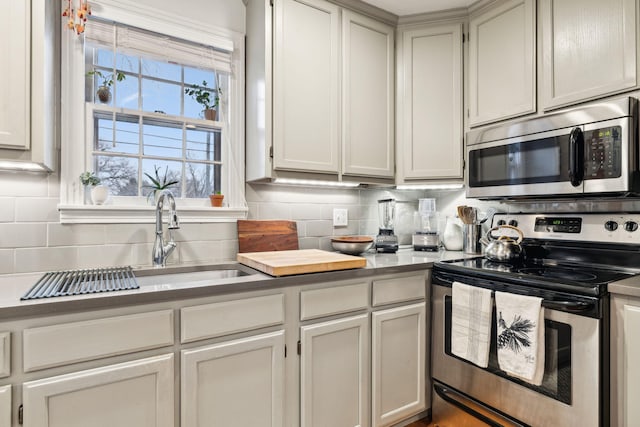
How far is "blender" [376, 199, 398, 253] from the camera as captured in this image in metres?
2.30

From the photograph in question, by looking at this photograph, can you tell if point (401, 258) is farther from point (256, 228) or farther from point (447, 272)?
point (256, 228)

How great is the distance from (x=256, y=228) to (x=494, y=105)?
1.55 m

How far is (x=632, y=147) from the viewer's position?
1498 mm

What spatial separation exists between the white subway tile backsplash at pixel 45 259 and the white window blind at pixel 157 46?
1.02 metres

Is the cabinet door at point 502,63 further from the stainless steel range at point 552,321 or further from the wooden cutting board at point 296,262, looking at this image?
the wooden cutting board at point 296,262

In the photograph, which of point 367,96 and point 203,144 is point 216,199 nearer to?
point 203,144

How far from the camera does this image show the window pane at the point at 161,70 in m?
1.91

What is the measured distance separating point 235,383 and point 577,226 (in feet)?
5.92

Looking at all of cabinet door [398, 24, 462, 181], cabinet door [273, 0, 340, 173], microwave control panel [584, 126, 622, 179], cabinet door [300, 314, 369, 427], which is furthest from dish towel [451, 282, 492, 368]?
cabinet door [273, 0, 340, 173]

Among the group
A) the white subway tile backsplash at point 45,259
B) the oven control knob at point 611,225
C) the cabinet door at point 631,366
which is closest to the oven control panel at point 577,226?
the oven control knob at point 611,225

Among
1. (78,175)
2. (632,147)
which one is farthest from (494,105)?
(78,175)

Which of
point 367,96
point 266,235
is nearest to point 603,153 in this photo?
point 367,96

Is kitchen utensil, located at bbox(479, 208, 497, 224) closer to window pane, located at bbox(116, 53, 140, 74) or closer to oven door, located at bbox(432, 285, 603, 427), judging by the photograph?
oven door, located at bbox(432, 285, 603, 427)

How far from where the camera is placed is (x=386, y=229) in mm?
2350
